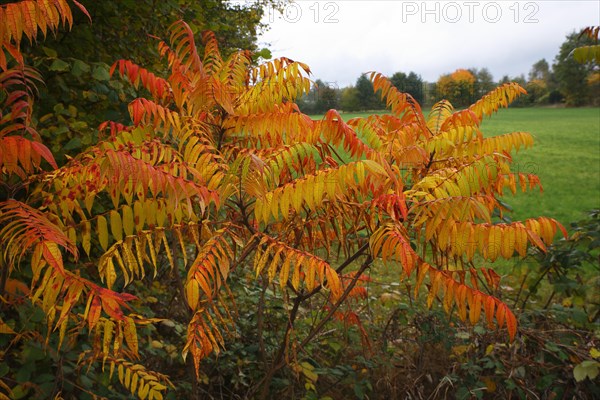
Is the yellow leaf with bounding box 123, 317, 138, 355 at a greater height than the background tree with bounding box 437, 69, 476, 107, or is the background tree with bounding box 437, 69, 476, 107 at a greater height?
the background tree with bounding box 437, 69, 476, 107

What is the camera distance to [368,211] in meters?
2.18

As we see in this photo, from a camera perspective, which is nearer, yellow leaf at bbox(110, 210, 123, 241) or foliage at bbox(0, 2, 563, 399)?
foliage at bbox(0, 2, 563, 399)

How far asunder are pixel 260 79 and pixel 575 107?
5409 centimetres

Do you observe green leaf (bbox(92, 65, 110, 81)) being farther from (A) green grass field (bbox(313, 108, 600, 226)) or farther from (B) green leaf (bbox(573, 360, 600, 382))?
(B) green leaf (bbox(573, 360, 600, 382))

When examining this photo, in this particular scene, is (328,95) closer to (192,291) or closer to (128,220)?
(128,220)

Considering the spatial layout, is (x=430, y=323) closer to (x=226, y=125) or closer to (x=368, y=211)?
(x=368, y=211)

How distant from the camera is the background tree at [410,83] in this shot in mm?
3469

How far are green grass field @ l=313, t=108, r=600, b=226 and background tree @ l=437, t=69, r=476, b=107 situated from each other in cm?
65

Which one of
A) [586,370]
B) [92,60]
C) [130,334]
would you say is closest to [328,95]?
[130,334]

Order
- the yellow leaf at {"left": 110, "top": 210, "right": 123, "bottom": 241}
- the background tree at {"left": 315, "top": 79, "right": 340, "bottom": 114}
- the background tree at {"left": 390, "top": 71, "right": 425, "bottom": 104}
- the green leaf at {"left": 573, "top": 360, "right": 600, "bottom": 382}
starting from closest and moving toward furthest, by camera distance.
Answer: the yellow leaf at {"left": 110, "top": 210, "right": 123, "bottom": 241} < the green leaf at {"left": 573, "top": 360, "right": 600, "bottom": 382} < the background tree at {"left": 315, "top": 79, "right": 340, "bottom": 114} < the background tree at {"left": 390, "top": 71, "right": 425, "bottom": 104}

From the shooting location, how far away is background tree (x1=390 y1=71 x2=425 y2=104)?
347cm

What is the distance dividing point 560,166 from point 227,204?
62.6 feet

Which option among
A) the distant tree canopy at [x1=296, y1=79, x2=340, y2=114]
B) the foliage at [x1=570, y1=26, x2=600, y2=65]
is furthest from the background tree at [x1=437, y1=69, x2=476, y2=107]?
the foliage at [x1=570, y1=26, x2=600, y2=65]

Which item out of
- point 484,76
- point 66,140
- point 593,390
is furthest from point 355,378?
point 484,76
